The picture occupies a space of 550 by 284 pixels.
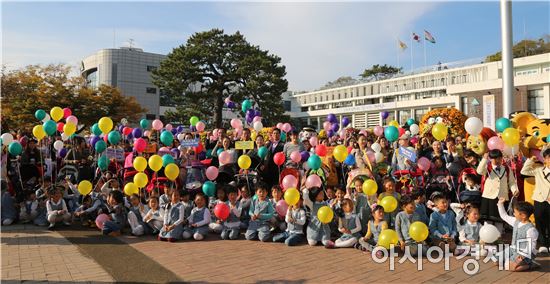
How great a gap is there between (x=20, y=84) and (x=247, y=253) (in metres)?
27.7

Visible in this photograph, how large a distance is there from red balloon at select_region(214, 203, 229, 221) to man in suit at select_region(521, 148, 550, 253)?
4609 mm

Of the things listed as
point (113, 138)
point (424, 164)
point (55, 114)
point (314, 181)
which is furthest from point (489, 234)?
point (55, 114)

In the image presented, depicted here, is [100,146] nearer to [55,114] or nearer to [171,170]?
[55,114]

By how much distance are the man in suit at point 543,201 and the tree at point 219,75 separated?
2293 cm

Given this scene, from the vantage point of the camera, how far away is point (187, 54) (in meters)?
28.3

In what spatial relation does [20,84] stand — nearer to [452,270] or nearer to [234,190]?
[234,190]

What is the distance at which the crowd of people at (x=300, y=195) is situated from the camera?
19.2 ft

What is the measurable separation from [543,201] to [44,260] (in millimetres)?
6773

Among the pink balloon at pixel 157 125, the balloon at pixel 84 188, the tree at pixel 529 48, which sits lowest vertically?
the balloon at pixel 84 188

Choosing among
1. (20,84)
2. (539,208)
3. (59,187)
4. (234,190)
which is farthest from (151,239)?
(20,84)

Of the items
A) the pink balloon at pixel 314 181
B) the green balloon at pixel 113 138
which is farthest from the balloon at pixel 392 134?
the green balloon at pixel 113 138

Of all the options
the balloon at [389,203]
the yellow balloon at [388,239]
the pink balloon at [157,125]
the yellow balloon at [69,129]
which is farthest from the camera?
the pink balloon at [157,125]

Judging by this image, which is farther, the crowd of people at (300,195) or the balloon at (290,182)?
the balloon at (290,182)

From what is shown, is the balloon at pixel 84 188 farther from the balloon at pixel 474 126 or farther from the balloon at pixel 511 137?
the balloon at pixel 511 137
